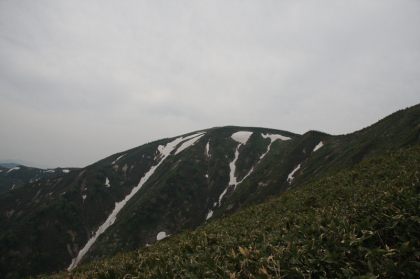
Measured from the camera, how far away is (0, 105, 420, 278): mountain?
167 ft

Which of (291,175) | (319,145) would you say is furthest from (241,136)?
(291,175)

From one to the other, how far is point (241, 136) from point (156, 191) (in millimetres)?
64068

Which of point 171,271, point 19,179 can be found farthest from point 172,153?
point 19,179

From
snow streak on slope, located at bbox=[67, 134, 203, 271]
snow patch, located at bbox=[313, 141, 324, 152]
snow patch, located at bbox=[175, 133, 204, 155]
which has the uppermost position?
snow patch, located at bbox=[175, 133, 204, 155]

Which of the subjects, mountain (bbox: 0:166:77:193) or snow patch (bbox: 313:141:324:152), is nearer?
snow patch (bbox: 313:141:324:152)

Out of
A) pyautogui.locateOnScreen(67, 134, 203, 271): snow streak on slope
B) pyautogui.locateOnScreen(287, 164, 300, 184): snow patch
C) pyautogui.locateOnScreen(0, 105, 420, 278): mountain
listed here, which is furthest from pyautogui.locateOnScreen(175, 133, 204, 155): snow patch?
pyautogui.locateOnScreen(287, 164, 300, 184): snow patch

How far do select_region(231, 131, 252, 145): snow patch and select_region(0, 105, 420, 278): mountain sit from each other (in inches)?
49.1

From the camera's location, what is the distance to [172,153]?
10606cm

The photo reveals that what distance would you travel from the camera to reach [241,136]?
114 m

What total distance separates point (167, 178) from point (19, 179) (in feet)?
539

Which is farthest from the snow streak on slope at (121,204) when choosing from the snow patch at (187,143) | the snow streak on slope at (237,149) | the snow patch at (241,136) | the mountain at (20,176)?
the mountain at (20,176)

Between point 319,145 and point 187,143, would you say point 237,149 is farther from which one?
point 319,145

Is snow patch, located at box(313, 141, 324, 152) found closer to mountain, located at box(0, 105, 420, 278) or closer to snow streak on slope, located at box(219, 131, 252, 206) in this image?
mountain, located at box(0, 105, 420, 278)

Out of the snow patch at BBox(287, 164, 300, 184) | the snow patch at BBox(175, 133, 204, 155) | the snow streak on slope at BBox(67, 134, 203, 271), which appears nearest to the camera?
the snow patch at BBox(287, 164, 300, 184)
